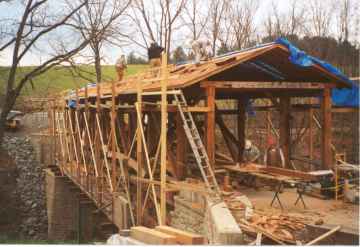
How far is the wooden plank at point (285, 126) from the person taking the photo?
15727mm

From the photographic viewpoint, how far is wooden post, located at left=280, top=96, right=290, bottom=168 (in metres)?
15.7

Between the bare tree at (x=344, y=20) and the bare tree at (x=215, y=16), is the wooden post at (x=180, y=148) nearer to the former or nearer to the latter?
the bare tree at (x=344, y=20)

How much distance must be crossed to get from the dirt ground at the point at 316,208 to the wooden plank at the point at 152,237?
344 cm

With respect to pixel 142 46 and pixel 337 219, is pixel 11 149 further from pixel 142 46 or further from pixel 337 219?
pixel 337 219

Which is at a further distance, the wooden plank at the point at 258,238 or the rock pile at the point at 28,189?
the rock pile at the point at 28,189

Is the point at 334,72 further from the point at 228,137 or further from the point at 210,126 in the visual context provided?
the point at 228,137

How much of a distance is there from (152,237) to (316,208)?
16.4 feet

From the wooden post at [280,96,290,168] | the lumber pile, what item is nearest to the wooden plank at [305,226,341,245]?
the lumber pile

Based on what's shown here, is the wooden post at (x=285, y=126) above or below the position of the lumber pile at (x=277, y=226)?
above

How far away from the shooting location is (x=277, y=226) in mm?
9586

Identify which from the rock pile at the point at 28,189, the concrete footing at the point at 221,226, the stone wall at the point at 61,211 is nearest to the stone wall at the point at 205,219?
the concrete footing at the point at 221,226

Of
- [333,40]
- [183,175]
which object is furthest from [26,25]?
[333,40]

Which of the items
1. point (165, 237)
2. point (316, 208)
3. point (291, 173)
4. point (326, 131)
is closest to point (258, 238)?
point (165, 237)

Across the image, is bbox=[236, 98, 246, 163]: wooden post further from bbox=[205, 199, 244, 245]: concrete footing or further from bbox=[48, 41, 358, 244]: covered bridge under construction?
bbox=[205, 199, 244, 245]: concrete footing
